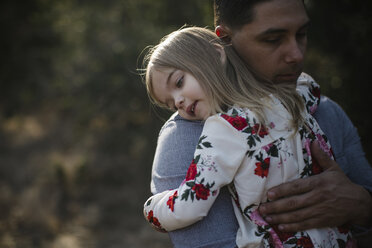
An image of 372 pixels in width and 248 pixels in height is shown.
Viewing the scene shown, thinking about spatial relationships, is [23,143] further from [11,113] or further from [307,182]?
[307,182]

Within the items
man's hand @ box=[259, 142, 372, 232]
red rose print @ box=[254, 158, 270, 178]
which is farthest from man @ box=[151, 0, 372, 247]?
red rose print @ box=[254, 158, 270, 178]

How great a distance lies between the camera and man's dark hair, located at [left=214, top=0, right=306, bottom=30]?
1.63 metres

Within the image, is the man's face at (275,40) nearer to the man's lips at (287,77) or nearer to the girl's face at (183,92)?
the man's lips at (287,77)

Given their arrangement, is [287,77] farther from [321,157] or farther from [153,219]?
[153,219]

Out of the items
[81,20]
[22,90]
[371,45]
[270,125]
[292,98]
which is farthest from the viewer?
[22,90]

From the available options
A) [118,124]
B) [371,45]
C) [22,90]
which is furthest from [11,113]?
[371,45]

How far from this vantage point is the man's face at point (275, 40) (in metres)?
1.59

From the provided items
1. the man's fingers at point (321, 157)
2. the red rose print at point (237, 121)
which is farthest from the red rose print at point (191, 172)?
the man's fingers at point (321, 157)

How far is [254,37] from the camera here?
65.2 inches

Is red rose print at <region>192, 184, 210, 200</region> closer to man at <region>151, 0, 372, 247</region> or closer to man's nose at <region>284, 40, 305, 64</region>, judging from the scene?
man at <region>151, 0, 372, 247</region>

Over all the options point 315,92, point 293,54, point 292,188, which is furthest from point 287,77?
point 292,188

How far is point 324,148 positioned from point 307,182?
210 mm

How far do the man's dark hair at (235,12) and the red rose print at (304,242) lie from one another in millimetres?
967

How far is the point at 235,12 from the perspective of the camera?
169 centimetres
